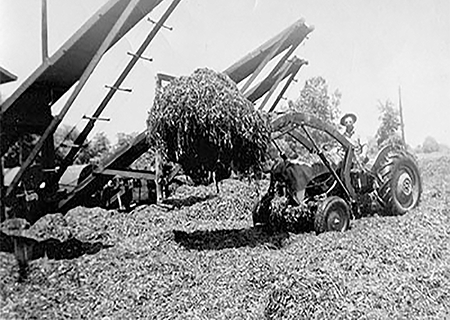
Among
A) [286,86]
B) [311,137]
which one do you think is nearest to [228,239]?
[311,137]

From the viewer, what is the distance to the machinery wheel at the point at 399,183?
789cm

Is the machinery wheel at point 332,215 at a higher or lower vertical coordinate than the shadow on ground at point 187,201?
lower

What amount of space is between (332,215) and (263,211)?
95cm

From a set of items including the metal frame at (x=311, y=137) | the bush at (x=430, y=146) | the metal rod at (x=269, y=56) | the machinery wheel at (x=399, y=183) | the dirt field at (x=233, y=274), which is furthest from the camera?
the bush at (x=430, y=146)

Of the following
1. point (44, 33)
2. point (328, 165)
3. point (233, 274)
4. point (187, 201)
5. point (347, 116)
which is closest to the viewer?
point (233, 274)

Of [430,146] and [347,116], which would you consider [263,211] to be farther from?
[430,146]

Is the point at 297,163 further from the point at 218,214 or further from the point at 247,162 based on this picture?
the point at 218,214

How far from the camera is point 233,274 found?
4457 millimetres

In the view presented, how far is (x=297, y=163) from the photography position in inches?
255

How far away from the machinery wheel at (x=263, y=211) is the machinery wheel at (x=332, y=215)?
0.75m

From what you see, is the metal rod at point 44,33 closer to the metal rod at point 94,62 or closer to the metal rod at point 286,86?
the metal rod at point 94,62

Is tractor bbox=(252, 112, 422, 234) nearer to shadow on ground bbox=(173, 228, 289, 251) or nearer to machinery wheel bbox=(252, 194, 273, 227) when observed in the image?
machinery wheel bbox=(252, 194, 273, 227)

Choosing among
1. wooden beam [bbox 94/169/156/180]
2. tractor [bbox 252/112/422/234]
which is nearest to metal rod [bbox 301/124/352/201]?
tractor [bbox 252/112/422/234]

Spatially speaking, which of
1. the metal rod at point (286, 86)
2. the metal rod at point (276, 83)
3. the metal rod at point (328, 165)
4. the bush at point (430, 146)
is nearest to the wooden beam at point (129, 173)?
the metal rod at point (276, 83)
